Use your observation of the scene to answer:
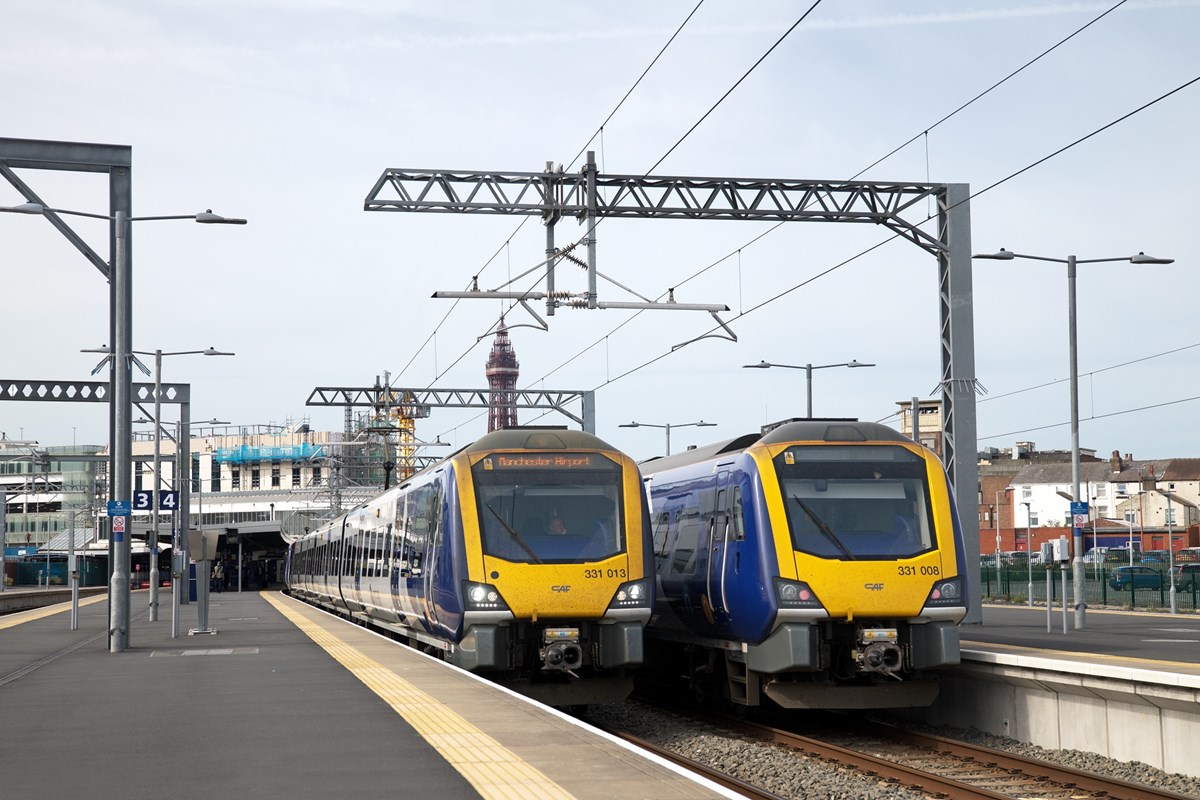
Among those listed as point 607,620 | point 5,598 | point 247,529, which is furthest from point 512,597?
point 247,529

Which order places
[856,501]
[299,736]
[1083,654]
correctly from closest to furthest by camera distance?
[299,736]
[856,501]
[1083,654]

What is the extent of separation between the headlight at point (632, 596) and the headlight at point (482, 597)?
1269mm

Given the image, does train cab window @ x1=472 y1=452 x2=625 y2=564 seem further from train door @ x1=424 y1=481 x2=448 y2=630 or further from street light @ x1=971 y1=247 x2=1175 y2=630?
street light @ x1=971 y1=247 x2=1175 y2=630

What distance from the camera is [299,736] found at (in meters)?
11.7

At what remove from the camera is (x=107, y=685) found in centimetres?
1678

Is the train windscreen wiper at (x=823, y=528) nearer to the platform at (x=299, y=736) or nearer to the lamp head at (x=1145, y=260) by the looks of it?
the platform at (x=299, y=736)

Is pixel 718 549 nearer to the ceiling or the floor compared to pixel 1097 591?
nearer to the ceiling

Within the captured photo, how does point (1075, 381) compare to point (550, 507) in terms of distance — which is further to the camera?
point (1075, 381)

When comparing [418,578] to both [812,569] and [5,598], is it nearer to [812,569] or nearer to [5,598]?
[812,569]

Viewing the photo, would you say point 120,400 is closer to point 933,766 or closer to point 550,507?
point 550,507

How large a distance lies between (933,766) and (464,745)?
5.33 metres

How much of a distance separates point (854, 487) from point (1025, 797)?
15.0 feet

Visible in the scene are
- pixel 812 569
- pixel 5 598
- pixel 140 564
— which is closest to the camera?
pixel 812 569

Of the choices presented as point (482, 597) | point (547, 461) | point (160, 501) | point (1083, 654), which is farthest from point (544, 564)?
point (160, 501)
